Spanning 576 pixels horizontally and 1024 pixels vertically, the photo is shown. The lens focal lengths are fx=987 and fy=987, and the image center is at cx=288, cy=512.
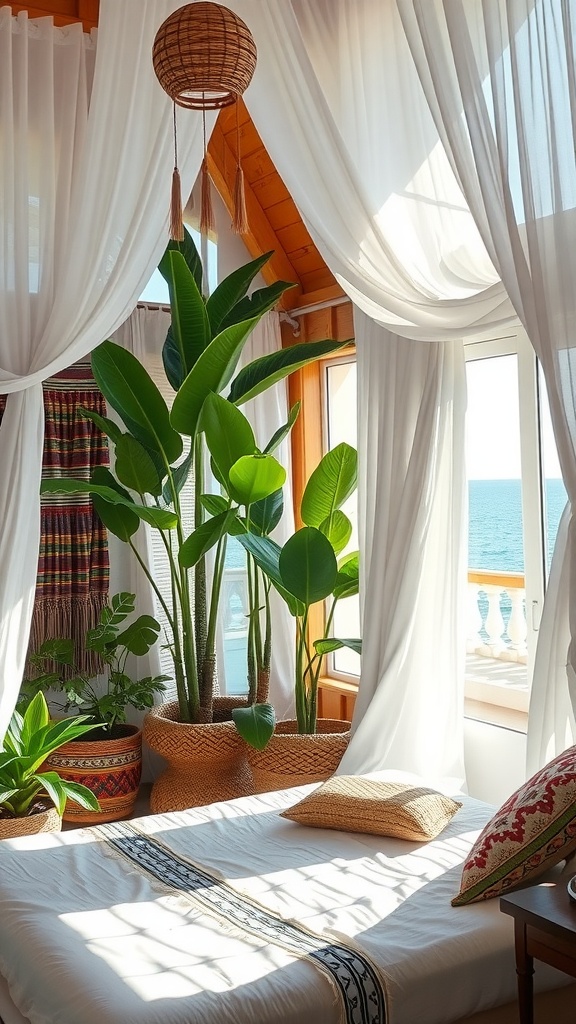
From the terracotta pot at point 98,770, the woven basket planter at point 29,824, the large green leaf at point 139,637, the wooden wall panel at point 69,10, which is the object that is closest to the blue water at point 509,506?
the large green leaf at point 139,637

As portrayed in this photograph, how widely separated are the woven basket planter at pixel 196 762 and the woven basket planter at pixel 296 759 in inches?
5.7

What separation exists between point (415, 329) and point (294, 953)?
6.39 feet

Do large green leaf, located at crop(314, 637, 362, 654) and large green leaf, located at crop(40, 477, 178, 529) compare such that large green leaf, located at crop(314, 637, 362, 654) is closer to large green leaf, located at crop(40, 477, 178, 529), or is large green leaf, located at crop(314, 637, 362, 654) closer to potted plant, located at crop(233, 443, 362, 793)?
potted plant, located at crop(233, 443, 362, 793)

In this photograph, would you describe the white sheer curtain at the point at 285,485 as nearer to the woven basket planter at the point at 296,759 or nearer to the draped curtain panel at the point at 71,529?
the draped curtain panel at the point at 71,529

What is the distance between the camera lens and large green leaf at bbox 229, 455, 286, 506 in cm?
373

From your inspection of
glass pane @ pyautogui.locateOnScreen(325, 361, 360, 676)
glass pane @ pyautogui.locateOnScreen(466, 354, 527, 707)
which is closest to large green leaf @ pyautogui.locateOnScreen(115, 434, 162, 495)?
glass pane @ pyautogui.locateOnScreen(466, 354, 527, 707)

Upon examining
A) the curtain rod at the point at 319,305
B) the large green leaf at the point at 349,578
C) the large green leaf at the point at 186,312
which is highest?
the curtain rod at the point at 319,305

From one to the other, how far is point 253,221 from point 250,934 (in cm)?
377

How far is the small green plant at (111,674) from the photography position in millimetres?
4238

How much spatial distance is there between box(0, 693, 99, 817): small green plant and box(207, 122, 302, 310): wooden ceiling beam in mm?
2520

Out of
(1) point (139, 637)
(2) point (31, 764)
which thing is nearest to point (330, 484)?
(1) point (139, 637)

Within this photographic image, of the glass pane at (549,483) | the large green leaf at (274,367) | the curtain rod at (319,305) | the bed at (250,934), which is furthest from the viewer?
the curtain rod at (319,305)

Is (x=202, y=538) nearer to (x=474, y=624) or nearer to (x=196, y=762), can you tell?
(x=196, y=762)

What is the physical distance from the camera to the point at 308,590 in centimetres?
380
